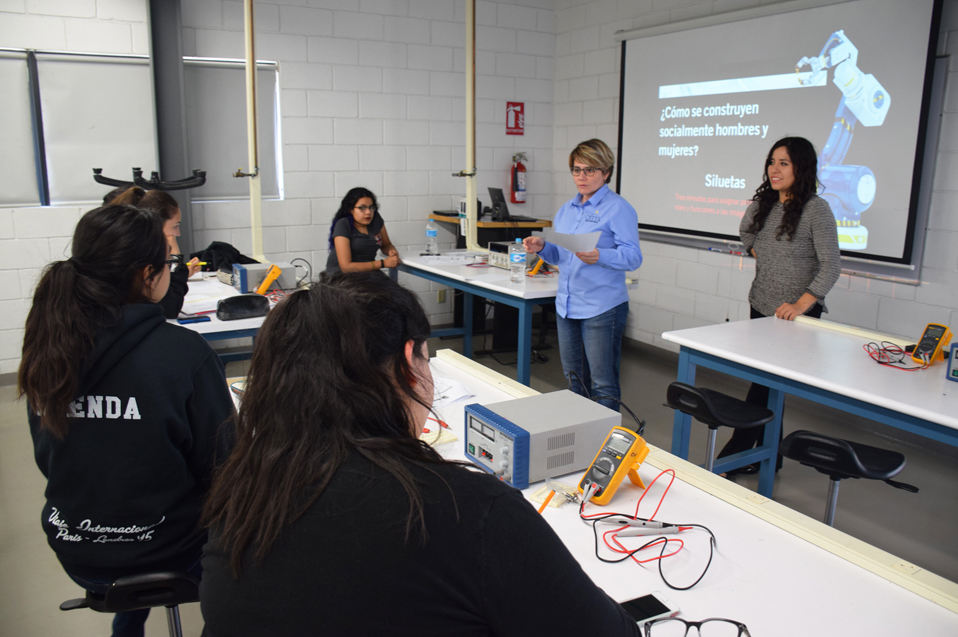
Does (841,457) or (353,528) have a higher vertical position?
(353,528)

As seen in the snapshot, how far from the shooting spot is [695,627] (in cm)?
107

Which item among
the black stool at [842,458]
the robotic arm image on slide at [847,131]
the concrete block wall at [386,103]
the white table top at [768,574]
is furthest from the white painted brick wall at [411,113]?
the white table top at [768,574]

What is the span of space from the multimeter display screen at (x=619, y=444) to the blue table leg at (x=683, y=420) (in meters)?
1.20

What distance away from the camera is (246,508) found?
0.78 m

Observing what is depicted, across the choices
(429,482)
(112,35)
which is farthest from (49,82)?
(429,482)

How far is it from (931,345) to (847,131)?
1.84 meters

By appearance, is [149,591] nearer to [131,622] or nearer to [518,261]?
[131,622]

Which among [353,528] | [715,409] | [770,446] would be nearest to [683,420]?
[715,409]

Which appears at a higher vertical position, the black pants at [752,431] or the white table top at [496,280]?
the white table top at [496,280]

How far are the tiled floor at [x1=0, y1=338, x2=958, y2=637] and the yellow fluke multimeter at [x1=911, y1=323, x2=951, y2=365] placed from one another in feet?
2.48

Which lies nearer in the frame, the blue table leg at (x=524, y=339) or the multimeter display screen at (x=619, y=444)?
the multimeter display screen at (x=619, y=444)

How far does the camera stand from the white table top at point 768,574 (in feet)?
3.64

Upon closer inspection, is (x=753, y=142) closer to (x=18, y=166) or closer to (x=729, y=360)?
(x=729, y=360)

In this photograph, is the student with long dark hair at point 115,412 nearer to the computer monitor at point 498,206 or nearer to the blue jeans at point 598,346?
the blue jeans at point 598,346
